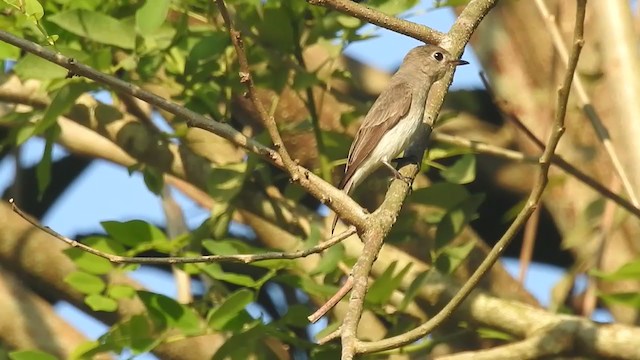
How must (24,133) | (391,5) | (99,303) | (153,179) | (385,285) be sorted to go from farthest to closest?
(153,179)
(24,133)
(99,303)
(391,5)
(385,285)

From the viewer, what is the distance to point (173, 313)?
431 cm

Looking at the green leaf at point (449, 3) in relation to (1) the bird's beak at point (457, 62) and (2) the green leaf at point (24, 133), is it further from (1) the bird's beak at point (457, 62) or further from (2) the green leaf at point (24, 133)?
(2) the green leaf at point (24, 133)

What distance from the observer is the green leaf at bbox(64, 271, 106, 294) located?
4.49 m

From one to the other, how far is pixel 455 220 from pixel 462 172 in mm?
199

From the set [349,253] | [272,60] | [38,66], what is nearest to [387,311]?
[349,253]

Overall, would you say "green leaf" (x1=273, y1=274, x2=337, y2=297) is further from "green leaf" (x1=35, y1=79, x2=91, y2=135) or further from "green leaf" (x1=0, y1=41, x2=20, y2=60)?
"green leaf" (x1=0, y1=41, x2=20, y2=60)

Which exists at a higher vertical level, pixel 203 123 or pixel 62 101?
pixel 62 101

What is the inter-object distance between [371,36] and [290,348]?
1207 mm

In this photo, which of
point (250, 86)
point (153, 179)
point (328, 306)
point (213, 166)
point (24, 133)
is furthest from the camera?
point (213, 166)

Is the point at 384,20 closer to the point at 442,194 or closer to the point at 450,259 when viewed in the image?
the point at 442,194

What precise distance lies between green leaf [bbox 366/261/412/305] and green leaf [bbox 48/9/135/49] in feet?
3.96

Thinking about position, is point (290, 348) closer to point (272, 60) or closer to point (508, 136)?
point (272, 60)

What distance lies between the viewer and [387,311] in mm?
4605

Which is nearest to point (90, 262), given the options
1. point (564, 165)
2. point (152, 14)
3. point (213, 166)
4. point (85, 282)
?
point (85, 282)
